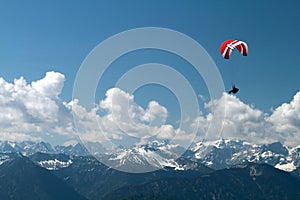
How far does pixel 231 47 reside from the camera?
289 feet

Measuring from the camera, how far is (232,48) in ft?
288

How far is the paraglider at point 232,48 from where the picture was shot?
281ft

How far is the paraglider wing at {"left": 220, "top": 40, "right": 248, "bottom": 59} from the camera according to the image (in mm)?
87188

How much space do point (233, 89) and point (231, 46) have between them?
991cm

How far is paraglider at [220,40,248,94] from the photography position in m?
85.6

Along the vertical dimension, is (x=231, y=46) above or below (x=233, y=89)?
above

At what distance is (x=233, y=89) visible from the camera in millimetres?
85688

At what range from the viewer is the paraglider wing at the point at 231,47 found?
87188 millimetres

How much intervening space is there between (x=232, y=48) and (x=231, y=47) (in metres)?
0.39

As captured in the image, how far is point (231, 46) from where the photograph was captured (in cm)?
8869
